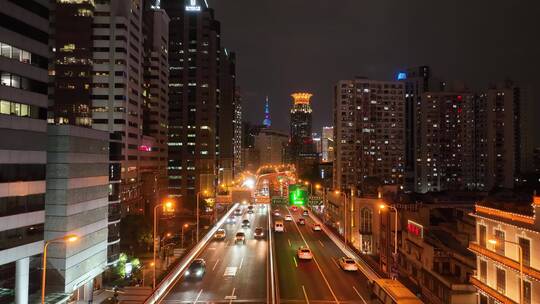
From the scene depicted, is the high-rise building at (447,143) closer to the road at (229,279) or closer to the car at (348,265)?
the road at (229,279)

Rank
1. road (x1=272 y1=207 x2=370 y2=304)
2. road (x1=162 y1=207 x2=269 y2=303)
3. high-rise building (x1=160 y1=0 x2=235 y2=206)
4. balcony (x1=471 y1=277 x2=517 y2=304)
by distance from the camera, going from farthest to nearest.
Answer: high-rise building (x1=160 y1=0 x2=235 y2=206) < road (x1=272 y1=207 x2=370 y2=304) < road (x1=162 y1=207 x2=269 y2=303) < balcony (x1=471 y1=277 x2=517 y2=304)

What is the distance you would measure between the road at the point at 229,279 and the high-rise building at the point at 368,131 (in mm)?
87997

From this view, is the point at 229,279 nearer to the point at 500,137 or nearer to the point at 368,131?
the point at 368,131

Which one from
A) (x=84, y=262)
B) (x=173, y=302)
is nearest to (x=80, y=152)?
(x=84, y=262)

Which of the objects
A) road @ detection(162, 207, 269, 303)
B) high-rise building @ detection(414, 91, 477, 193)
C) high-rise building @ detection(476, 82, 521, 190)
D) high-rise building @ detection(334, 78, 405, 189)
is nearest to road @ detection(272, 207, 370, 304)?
road @ detection(162, 207, 269, 303)

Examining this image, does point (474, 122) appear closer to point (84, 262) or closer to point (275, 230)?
point (275, 230)

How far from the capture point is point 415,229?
149 feet

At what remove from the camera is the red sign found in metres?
43.9

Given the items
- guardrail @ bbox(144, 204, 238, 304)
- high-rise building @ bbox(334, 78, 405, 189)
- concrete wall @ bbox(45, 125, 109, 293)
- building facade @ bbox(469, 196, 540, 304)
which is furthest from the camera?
high-rise building @ bbox(334, 78, 405, 189)

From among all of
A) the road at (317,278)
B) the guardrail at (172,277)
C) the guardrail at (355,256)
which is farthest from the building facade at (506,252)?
the guardrail at (172,277)

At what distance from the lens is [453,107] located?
15075 cm

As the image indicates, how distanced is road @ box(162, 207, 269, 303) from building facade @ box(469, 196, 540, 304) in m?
15.3

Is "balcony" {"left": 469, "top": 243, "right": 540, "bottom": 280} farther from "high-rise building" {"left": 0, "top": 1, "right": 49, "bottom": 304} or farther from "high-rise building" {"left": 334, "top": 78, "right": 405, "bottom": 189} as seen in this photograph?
"high-rise building" {"left": 334, "top": 78, "right": 405, "bottom": 189}

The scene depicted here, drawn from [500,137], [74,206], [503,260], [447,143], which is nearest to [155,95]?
[74,206]
